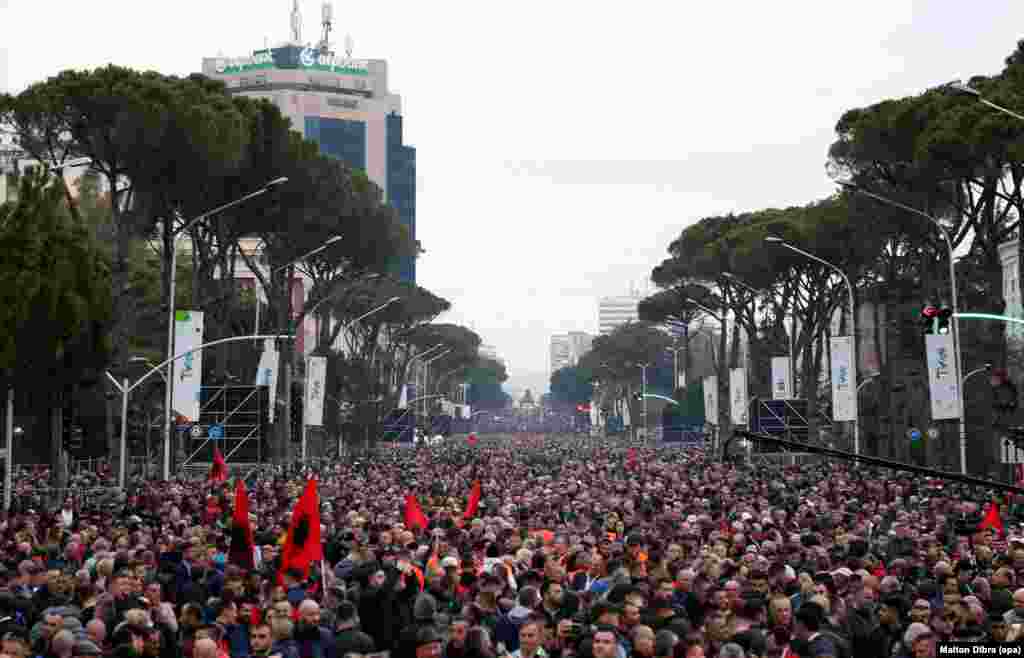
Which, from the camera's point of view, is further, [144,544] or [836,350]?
[836,350]

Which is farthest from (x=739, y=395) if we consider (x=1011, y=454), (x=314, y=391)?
(x=1011, y=454)

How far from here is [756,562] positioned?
15.3m

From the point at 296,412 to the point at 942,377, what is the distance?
26.1 metres

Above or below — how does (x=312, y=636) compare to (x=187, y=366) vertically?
below

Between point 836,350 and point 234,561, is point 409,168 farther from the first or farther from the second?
point 234,561

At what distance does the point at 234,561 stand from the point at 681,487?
60.4 ft

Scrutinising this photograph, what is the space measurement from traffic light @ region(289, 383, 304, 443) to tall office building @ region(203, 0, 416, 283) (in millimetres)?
112924

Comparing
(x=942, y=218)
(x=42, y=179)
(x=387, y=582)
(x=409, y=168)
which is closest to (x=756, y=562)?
(x=387, y=582)

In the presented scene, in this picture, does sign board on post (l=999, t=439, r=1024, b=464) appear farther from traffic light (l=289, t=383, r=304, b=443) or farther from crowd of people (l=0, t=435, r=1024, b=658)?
traffic light (l=289, t=383, r=304, b=443)

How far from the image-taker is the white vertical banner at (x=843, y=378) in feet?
138

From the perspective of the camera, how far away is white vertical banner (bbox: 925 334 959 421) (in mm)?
33812

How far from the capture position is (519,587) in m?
13.7

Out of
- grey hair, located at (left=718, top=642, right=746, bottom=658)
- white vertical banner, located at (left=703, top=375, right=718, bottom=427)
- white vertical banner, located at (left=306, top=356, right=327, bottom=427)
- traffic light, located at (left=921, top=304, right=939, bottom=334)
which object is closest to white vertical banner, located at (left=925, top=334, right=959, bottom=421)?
traffic light, located at (left=921, top=304, right=939, bottom=334)

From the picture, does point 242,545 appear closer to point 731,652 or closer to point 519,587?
point 519,587
